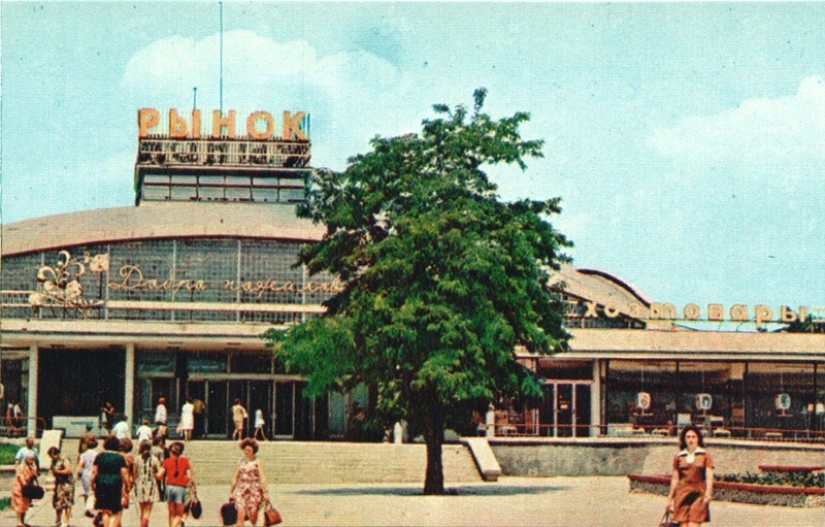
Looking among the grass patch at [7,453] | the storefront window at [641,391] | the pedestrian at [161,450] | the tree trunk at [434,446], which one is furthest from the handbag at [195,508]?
the storefront window at [641,391]

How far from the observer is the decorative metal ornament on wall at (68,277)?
48.4 meters

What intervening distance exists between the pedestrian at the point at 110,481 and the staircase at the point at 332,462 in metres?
18.5

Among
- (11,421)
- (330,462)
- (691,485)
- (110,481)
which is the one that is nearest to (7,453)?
(330,462)

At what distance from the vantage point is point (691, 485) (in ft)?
55.7

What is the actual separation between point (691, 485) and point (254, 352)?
34421 millimetres

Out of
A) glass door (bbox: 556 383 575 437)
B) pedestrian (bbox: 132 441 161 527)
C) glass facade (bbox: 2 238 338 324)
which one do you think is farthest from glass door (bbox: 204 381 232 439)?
pedestrian (bbox: 132 441 161 527)

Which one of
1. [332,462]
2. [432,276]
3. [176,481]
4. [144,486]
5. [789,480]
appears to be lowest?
[332,462]

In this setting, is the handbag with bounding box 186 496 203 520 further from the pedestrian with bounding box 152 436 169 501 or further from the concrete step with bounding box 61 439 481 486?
the concrete step with bounding box 61 439 481 486

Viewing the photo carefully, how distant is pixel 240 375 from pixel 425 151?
2132 centimetres

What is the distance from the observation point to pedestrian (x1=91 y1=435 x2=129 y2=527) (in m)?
19.1

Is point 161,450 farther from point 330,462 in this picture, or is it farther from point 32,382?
point 32,382

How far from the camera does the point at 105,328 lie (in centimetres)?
4706

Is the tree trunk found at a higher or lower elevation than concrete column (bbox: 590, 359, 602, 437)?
lower

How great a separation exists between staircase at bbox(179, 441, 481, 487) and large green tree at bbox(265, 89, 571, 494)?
715 cm
